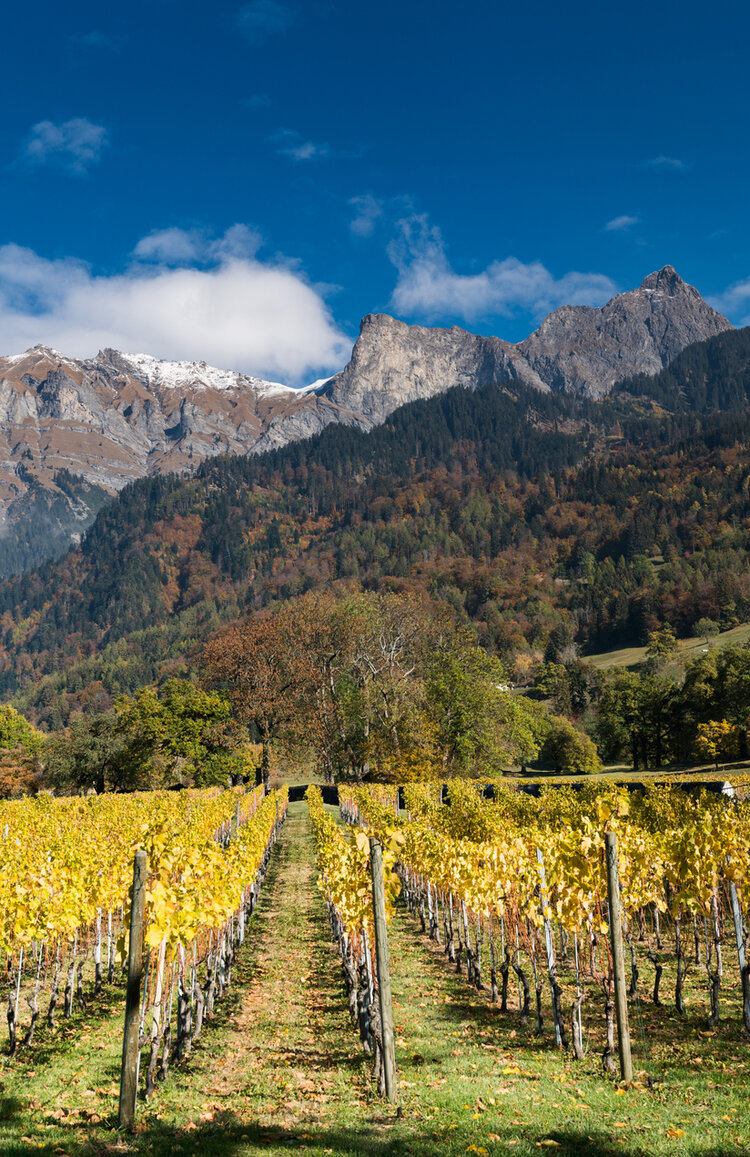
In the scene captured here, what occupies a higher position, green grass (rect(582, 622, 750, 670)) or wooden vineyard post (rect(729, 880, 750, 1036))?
green grass (rect(582, 622, 750, 670))

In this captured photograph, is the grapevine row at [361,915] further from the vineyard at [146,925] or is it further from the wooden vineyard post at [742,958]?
the wooden vineyard post at [742,958]

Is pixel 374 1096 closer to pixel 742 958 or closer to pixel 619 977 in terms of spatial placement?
pixel 619 977

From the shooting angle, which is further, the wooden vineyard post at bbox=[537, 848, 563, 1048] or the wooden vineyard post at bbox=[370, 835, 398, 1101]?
the wooden vineyard post at bbox=[537, 848, 563, 1048]

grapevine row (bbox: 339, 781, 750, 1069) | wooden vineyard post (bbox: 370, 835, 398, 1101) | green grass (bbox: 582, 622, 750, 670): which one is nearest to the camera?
wooden vineyard post (bbox: 370, 835, 398, 1101)

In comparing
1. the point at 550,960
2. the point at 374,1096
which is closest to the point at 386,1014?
the point at 374,1096

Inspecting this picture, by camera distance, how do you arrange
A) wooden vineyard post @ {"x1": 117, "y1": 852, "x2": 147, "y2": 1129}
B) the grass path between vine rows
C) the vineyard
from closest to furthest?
the grass path between vine rows → wooden vineyard post @ {"x1": 117, "y1": 852, "x2": 147, "y2": 1129} → the vineyard

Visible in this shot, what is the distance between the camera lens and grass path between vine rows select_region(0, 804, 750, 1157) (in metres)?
5.77

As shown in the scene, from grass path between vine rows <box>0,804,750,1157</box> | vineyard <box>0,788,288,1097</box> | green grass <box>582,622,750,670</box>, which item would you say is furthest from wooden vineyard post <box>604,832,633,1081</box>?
green grass <box>582,622,750,670</box>

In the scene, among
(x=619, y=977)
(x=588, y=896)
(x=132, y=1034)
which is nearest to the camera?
(x=132, y=1034)

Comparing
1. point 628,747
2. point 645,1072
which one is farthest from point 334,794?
point 645,1072

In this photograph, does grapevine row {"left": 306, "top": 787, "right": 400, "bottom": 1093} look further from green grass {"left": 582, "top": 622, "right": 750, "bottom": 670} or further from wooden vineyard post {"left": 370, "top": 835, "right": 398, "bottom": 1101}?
green grass {"left": 582, "top": 622, "right": 750, "bottom": 670}

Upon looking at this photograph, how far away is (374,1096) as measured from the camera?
703 cm

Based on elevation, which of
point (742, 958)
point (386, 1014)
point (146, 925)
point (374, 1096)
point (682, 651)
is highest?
point (682, 651)

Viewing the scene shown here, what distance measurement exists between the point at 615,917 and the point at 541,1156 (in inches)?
94.0
